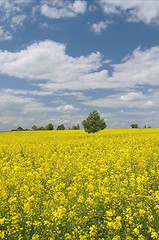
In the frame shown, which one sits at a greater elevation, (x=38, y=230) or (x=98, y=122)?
(x=98, y=122)

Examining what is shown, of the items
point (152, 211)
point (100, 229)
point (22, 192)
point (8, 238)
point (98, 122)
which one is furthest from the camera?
point (98, 122)

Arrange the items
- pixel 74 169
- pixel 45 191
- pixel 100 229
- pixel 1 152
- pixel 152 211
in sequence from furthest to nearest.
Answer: pixel 1 152
pixel 74 169
pixel 45 191
pixel 152 211
pixel 100 229

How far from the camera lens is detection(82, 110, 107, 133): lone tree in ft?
158

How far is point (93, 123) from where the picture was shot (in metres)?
48.5

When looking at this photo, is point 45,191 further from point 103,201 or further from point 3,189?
point 103,201

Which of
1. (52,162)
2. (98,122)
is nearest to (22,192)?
(52,162)

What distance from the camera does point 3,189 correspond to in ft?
25.3

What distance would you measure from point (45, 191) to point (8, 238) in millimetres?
2698

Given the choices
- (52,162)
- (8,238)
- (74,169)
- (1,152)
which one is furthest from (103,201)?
(1,152)

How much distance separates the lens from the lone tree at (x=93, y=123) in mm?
48156

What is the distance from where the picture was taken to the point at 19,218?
636 centimetres

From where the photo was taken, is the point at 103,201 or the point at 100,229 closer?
the point at 100,229

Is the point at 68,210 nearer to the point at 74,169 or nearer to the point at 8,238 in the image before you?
the point at 8,238

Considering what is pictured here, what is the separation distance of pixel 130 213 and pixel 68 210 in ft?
3.87
